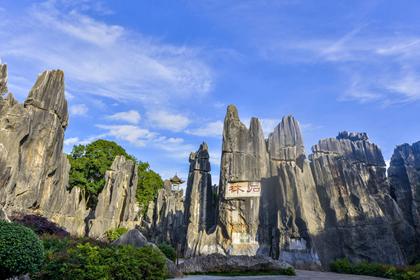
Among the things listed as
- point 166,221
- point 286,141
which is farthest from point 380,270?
point 166,221

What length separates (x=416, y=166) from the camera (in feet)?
79.8

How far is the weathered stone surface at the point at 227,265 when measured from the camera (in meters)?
13.0

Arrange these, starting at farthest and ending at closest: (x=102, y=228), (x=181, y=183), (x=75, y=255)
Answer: (x=181, y=183), (x=102, y=228), (x=75, y=255)

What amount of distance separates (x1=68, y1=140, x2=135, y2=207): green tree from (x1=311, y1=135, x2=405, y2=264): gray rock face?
23.1 m

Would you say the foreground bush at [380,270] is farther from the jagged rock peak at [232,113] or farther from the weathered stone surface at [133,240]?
the jagged rock peak at [232,113]

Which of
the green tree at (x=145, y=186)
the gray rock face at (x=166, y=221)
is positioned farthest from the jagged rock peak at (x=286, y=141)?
the green tree at (x=145, y=186)

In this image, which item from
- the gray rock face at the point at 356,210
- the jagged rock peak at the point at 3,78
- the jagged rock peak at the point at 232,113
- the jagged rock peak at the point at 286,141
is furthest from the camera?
the jagged rock peak at the point at 232,113

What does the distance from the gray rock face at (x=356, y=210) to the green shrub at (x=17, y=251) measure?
1651cm

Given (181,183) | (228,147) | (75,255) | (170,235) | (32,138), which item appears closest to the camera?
(75,255)

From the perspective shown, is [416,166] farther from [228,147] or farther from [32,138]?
[32,138]

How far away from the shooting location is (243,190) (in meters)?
21.9

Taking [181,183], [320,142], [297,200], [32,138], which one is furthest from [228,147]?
[181,183]

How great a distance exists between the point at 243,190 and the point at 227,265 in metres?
9.09

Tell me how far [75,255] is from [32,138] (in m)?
17.5
